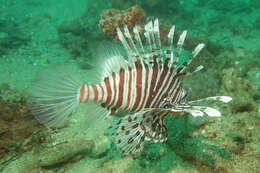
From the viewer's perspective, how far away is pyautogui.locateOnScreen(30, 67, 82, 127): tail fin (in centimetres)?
221

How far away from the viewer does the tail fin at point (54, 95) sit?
2207mm

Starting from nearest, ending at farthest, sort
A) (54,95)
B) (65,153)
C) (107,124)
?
(54,95) → (65,153) → (107,124)

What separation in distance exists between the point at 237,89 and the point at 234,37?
554 centimetres

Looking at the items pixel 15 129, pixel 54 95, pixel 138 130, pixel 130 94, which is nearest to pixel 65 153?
pixel 15 129

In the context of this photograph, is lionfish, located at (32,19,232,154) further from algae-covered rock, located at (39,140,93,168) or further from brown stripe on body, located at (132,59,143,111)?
algae-covered rock, located at (39,140,93,168)

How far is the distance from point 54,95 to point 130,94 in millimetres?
888

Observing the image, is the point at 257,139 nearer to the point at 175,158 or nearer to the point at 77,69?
the point at 175,158

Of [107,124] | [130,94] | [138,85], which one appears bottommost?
[107,124]

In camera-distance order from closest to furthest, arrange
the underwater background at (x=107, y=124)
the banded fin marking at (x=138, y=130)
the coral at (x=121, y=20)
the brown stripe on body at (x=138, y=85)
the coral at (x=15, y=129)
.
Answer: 1. the banded fin marking at (x=138, y=130)
2. the brown stripe on body at (x=138, y=85)
3. the underwater background at (x=107, y=124)
4. the coral at (x=15, y=129)
5. the coral at (x=121, y=20)

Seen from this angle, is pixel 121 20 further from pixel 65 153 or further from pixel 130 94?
pixel 65 153

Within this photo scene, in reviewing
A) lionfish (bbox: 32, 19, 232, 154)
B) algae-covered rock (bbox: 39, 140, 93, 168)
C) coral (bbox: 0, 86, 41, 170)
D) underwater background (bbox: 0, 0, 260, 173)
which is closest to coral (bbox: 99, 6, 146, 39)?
underwater background (bbox: 0, 0, 260, 173)

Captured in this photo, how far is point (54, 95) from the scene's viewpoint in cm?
223

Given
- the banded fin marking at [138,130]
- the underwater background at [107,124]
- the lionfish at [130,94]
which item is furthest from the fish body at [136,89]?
the underwater background at [107,124]

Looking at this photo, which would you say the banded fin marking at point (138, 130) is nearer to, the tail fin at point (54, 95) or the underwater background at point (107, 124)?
the underwater background at point (107, 124)
